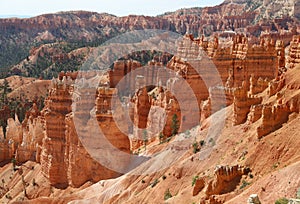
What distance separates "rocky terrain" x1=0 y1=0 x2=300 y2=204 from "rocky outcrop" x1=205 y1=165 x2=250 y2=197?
0.15ft

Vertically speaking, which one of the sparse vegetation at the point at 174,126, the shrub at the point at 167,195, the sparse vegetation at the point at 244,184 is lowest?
the shrub at the point at 167,195

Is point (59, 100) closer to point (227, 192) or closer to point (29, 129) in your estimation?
point (29, 129)

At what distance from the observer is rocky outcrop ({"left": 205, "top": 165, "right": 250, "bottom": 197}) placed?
79.3 ft

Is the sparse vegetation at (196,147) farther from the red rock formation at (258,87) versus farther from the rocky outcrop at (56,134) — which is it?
the rocky outcrop at (56,134)

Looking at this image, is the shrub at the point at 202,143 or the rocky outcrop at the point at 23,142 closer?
the shrub at the point at 202,143

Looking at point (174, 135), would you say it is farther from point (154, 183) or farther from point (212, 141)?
point (154, 183)

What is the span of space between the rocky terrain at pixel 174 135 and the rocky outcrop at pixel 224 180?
0.15 ft

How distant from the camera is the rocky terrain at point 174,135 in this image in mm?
24953

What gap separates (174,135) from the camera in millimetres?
41625

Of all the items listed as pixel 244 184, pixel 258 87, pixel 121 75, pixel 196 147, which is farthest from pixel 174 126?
pixel 121 75

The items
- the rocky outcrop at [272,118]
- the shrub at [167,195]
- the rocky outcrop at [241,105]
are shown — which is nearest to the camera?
the rocky outcrop at [272,118]

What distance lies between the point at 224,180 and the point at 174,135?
56.8 feet

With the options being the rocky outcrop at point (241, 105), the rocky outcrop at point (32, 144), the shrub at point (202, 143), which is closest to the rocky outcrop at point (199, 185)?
the shrub at point (202, 143)

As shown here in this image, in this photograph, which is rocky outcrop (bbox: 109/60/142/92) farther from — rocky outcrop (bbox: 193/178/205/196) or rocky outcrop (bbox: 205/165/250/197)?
rocky outcrop (bbox: 205/165/250/197)
